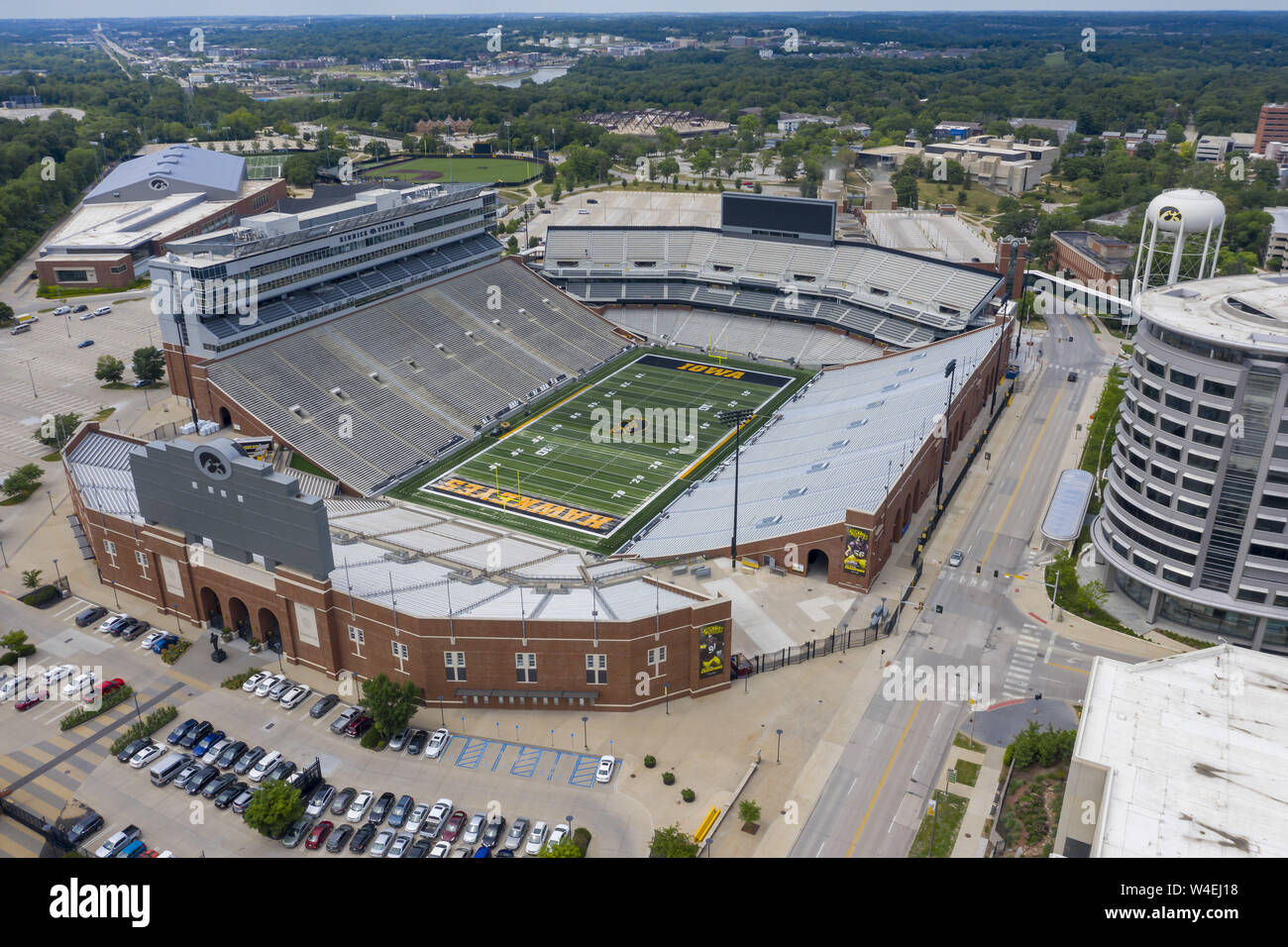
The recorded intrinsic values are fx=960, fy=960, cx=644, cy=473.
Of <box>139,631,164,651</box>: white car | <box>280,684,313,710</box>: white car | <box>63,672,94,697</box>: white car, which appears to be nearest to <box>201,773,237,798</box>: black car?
<box>280,684,313,710</box>: white car

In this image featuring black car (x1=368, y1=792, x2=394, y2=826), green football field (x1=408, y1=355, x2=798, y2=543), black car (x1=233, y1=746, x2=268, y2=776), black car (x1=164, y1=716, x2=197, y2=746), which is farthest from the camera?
green football field (x1=408, y1=355, x2=798, y2=543)

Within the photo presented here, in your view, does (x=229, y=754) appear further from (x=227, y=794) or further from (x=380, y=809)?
(x=380, y=809)

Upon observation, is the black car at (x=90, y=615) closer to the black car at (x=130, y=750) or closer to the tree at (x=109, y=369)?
the black car at (x=130, y=750)

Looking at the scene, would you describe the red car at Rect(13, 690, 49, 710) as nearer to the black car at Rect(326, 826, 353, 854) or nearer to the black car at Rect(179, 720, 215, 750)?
the black car at Rect(179, 720, 215, 750)

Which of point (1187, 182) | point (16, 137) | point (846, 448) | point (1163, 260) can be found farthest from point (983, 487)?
point (16, 137)

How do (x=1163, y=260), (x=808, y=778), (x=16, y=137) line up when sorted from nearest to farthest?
(x=808, y=778) → (x=1163, y=260) → (x=16, y=137)

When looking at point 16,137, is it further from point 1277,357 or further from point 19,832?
point 1277,357
